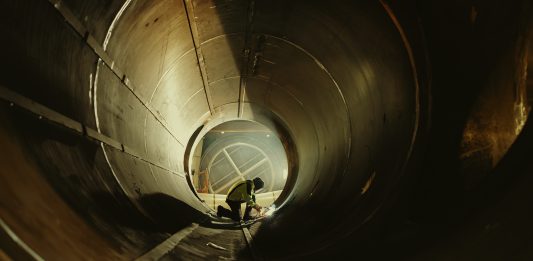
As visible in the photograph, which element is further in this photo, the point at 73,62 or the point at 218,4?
the point at 218,4

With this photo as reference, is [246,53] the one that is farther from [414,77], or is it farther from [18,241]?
[18,241]

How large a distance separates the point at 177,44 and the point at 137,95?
71 cm

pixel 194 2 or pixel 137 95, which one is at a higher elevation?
pixel 194 2

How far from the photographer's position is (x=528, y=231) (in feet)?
3.95

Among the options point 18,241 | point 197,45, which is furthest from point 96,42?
point 18,241

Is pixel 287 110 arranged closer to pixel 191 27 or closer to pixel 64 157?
pixel 191 27

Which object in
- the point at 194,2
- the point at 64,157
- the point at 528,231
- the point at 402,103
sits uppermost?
the point at 194,2

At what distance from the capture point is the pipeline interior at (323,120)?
1.49 metres

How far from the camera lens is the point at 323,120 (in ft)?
13.9

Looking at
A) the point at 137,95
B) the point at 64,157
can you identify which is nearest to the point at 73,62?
the point at 64,157

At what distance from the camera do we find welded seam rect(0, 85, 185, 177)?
1557 mm

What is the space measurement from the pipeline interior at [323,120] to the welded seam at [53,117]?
0.4 inches

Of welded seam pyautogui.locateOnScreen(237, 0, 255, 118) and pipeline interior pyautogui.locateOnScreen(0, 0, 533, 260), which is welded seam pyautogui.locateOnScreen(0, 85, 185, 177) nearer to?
pipeline interior pyautogui.locateOnScreen(0, 0, 533, 260)

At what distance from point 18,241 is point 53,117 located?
984 mm
